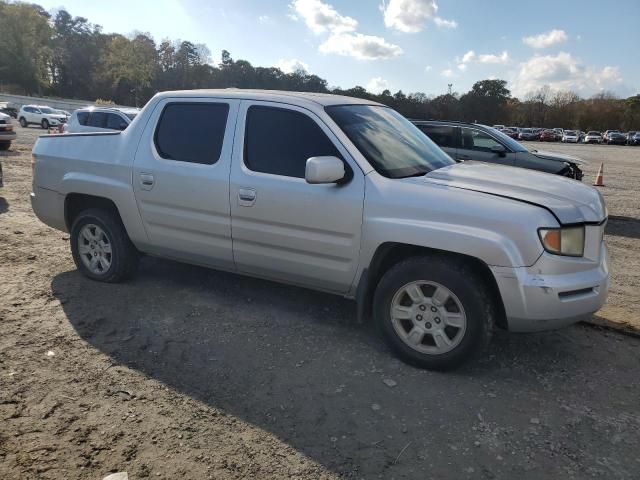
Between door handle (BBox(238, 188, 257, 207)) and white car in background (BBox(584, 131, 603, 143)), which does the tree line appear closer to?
white car in background (BBox(584, 131, 603, 143))

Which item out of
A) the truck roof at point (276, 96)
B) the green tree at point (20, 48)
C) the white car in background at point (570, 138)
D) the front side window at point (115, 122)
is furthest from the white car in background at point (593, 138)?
the green tree at point (20, 48)

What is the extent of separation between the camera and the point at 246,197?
13.5 feet

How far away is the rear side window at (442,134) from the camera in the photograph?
10094mm

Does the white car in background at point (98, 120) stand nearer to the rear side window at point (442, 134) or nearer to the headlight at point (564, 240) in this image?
the rear side window at point (442, 134)

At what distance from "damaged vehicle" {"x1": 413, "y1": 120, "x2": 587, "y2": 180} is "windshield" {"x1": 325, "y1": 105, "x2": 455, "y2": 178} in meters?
5.50

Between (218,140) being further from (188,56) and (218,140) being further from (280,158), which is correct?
(188,56)

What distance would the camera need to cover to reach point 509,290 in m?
3.29

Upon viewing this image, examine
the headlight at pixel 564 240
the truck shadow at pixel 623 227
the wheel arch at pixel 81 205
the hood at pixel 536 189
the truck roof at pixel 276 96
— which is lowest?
the truck shadow at pixel 623 227

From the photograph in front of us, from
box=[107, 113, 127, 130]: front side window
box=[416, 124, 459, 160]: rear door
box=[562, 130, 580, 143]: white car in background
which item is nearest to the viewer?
box=[416, 124, 459, 160]: rear door

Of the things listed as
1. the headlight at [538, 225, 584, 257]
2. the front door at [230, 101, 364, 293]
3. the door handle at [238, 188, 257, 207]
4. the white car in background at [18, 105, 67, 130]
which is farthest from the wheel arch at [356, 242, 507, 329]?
the white car in background at [18, 105, 67, 130]

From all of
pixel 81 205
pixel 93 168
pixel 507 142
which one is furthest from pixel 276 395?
pixel 507 142

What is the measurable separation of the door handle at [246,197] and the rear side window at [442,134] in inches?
266

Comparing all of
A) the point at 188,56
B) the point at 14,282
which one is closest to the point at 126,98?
the point at 188,56

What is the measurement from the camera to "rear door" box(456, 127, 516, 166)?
9.82 metres
